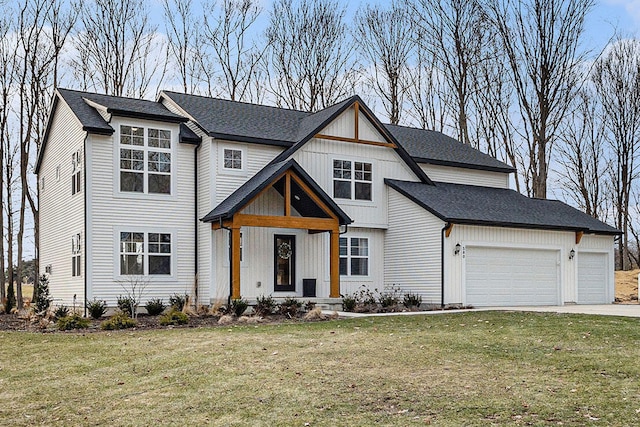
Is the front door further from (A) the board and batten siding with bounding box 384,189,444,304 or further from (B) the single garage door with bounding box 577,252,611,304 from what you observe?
(B) the single garage door with bounding box 577,252,611,304

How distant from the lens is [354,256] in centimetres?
2403

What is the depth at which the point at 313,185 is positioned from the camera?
21.2 m

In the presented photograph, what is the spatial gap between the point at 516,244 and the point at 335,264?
6.01m

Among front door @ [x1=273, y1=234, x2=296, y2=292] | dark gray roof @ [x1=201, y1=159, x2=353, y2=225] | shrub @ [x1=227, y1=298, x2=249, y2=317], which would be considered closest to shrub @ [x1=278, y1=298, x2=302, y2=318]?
shrub @ [x1=227, y1=298, x2=249, y2=317]

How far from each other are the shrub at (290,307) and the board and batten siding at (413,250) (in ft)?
14.7

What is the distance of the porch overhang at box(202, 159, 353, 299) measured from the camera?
20.2 meters

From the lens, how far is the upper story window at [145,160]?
20.8 metres

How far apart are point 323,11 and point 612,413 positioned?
32501mm

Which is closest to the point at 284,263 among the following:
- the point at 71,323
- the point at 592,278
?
the point at 71,323

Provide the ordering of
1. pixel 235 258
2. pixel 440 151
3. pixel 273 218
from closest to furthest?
pixel 235 258
pixel 273 218
pixel 440 151

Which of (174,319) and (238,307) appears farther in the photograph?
(238,307)

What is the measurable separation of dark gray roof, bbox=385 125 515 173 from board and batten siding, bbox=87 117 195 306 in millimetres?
8737

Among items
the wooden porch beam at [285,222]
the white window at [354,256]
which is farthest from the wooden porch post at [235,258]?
the white window at [354,256]

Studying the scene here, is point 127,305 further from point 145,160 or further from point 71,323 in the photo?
point 145,160
